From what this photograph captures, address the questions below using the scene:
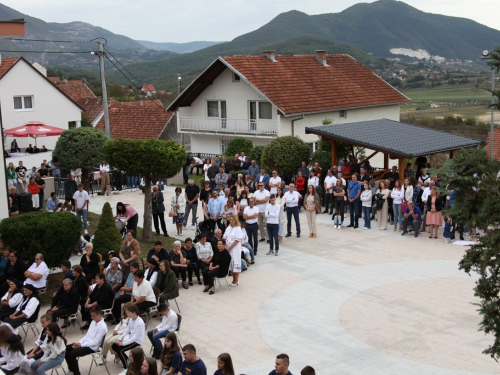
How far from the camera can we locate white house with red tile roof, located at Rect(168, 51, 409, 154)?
125 ft

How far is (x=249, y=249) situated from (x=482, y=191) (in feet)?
33.7

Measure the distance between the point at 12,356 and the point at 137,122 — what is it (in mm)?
41732

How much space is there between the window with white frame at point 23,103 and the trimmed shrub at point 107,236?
26676 mm

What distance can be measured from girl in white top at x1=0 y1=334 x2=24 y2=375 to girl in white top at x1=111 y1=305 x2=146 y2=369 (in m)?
1.62

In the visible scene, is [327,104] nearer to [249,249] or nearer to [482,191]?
[249,249]

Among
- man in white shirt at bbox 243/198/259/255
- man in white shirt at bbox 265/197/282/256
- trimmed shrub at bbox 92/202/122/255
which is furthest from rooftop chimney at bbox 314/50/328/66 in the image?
trimmed shrub at bbox 92/202/122/255

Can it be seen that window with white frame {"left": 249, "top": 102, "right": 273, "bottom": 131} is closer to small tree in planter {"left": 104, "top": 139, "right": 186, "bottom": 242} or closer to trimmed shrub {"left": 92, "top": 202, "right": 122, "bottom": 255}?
small tree in planter {"left": 104, "top": 139, "right": 186, "bottom": 242}

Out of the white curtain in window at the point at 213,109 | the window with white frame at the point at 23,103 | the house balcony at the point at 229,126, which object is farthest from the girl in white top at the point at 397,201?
the window with white frame at the point at 23,103

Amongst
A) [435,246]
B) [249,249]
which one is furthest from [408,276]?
[249,249]

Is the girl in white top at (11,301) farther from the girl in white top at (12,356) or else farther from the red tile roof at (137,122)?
the red tile roof at (137,122)

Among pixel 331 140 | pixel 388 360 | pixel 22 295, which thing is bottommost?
pixel 388 360

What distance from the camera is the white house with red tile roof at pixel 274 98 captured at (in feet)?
125

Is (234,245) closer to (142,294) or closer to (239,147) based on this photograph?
(142,294)

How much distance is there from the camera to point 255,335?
1316 cm
